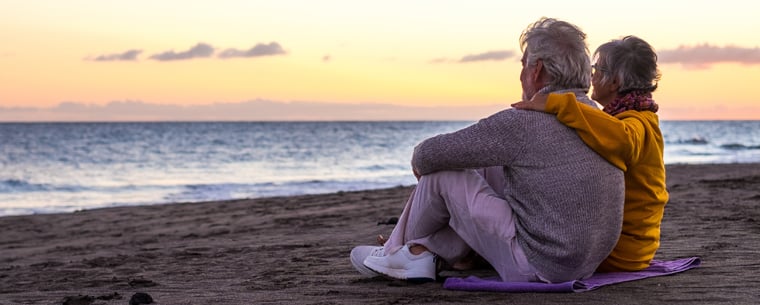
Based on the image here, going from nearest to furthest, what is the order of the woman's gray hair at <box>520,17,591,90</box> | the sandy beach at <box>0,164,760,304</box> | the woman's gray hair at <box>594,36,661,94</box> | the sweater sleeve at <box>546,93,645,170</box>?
the sweater sleeve at <box>546,93,645,170</box> < the woman's gray hair at <box>520,17,591,90</box> < the woman's gray hair at <box>594,36,661,94</box> < the sandy beach at <box>0,164,760,304</box>

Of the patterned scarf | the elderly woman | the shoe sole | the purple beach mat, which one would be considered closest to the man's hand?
the elderly woman

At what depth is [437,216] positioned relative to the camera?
4.26 metres

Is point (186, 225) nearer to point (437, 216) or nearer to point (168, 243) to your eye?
point (168, 243)

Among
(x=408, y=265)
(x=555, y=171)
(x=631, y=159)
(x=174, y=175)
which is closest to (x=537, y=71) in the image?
(x=555, y=171)

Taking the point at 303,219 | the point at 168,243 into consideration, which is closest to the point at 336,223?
the point at 303,219

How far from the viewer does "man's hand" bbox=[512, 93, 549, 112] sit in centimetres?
375

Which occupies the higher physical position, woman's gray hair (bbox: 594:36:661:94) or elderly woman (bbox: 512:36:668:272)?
woman's gray hair (bbox: 594:36:661:94)

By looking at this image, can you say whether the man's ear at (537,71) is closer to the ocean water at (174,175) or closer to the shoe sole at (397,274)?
the shoe sole at (397,274)

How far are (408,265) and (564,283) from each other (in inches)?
32.6

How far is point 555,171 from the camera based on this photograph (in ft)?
12.5

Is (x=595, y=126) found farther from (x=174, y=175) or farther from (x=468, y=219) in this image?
(x=174, y=175)

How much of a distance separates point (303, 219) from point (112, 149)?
116 ft

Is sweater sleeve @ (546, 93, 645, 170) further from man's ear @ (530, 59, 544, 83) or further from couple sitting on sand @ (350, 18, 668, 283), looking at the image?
man's ear @ (530, 59, 544, 83)

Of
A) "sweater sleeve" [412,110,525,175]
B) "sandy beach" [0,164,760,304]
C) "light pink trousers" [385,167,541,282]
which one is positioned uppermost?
"sweater sleeve" [412,110,525,175]
